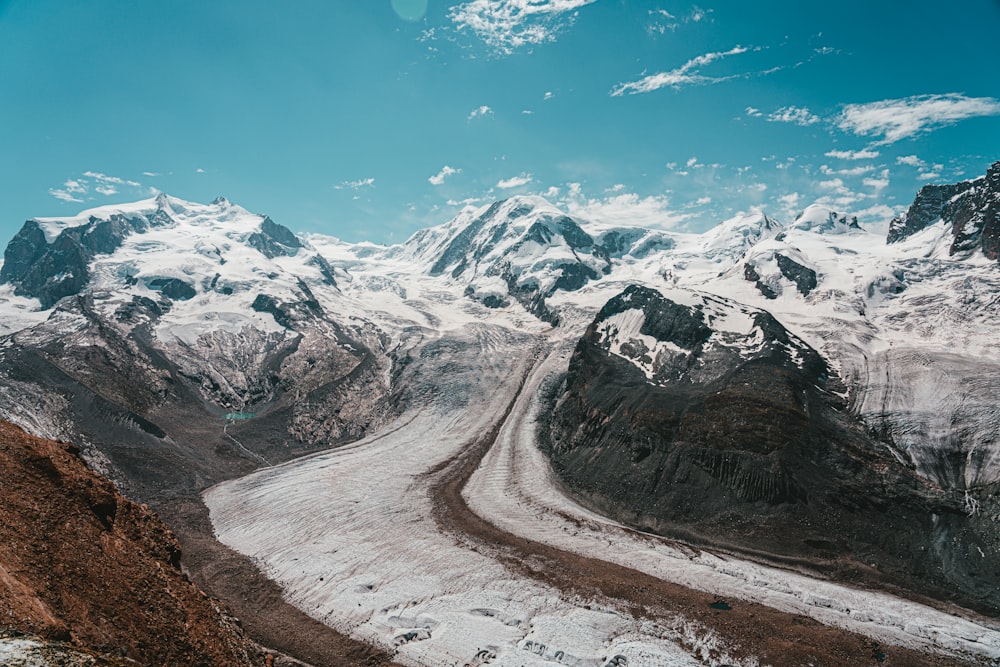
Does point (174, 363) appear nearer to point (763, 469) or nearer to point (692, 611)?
point (692, 611)

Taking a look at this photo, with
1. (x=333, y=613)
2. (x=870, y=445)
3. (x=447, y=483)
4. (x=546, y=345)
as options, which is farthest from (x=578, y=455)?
(x=546, y=345)

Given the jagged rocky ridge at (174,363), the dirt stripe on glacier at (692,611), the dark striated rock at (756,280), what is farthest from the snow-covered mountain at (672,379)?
the dirt stripe on glacier at (692,611)

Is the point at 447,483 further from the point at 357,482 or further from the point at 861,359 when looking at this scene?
the point at 861,359

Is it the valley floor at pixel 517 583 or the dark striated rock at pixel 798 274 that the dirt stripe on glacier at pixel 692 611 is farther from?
the dark striated rock at pixel 798 274

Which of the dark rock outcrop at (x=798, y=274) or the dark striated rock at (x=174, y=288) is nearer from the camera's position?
the dark rock outcrop at (x=798, y=274)

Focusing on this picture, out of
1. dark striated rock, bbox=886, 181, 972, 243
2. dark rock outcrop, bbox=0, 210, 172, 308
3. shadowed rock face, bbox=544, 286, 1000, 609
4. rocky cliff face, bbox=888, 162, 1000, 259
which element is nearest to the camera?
shadowed rock face, bbox=544, 286, 1000, 609

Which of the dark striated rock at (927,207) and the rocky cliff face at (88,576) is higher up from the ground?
the dark striated rock at (927,207)

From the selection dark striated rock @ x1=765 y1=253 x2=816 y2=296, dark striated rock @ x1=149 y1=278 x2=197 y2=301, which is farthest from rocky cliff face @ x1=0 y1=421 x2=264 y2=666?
dark striated rock @ x1=149 y1=278 x2=197 y2=301

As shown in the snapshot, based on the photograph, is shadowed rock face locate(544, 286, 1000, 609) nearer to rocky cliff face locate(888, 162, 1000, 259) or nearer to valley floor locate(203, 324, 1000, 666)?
valley floor locate(203, 324, 1000, 666)
